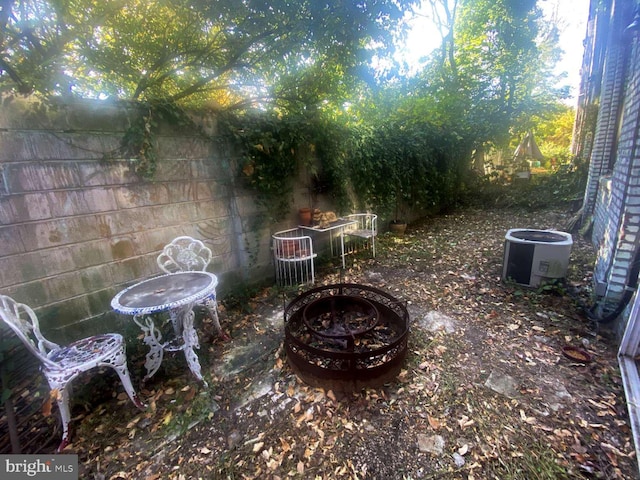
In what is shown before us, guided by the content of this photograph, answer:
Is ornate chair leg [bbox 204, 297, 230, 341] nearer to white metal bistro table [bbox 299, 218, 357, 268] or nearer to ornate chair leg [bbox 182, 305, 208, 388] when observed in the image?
ornate chair leg [bbox 182, 305, 208, 388]

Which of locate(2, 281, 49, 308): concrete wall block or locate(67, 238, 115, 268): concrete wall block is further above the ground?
locate(67, 238, 115, 268): concrete wall block

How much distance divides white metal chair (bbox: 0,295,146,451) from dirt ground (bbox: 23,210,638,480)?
25 centimetres

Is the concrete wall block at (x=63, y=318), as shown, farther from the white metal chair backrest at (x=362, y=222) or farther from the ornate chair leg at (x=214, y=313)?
the white metal chair backrest at (x=362, y=222)

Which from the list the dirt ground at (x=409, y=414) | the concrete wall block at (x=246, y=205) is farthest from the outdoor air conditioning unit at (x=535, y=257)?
the concrete wall block at (x=246, y=205)

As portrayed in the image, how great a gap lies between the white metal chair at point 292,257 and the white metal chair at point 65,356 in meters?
1.88

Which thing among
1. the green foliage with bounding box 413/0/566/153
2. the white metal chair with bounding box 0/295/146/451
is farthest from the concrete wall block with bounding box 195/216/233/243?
the green foliage with bounding box 413/0/566/153

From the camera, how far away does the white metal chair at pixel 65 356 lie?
4.93ft

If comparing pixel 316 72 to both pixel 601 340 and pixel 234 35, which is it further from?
pixel 601 340

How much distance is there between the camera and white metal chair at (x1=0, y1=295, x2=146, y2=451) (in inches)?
59.2

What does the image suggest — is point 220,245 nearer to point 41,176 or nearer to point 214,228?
point 214,228

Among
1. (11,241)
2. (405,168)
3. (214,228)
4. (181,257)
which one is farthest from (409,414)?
(405,168)

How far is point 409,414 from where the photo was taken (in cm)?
169

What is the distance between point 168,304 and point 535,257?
11.8ft

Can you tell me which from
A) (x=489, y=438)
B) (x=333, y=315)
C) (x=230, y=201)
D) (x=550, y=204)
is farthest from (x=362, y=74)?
(x=550, y=204)
